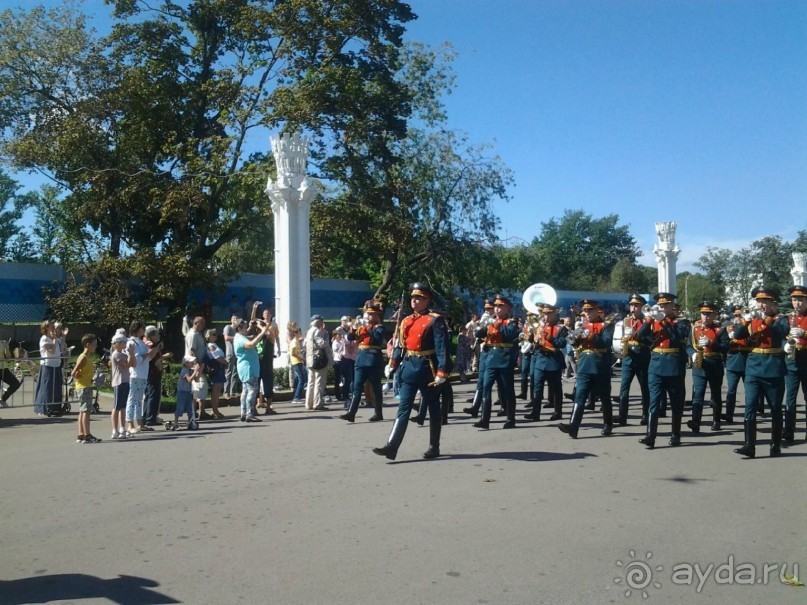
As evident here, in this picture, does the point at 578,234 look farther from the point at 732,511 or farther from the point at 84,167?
the point at 732,511

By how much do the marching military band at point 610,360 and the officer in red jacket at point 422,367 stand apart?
0.04 feet

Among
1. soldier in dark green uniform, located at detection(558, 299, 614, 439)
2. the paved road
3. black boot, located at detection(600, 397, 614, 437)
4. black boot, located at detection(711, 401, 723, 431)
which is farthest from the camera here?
black boot, located at detection(711, 401, 723, 431)

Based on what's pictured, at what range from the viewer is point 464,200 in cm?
2797

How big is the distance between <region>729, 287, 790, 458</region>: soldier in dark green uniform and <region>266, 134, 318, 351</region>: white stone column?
1188 cm

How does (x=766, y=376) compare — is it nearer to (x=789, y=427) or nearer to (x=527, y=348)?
(x=789, y=427)

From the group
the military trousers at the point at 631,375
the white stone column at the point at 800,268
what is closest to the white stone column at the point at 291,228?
the military trousers at the point at 631,375

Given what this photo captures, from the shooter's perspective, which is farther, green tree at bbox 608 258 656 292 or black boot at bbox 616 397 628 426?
green tree at bbox 608 258 656 292

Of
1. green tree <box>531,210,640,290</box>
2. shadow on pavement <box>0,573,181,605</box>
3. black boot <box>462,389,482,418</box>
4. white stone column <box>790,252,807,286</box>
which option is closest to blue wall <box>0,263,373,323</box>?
black boot <box>462,389,482,418</box>

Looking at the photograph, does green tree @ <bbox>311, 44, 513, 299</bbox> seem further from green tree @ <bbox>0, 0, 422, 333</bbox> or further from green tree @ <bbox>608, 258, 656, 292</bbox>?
green tree @ <bbox>608, 258, 656, 292</bbox>

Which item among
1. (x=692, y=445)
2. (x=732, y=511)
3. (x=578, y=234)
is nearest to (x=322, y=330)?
(x=692, y=445)

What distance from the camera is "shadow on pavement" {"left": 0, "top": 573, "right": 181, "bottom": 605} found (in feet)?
16.0

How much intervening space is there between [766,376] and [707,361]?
3264mm

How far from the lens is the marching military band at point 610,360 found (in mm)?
9281

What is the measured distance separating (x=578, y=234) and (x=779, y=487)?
3223 inches
